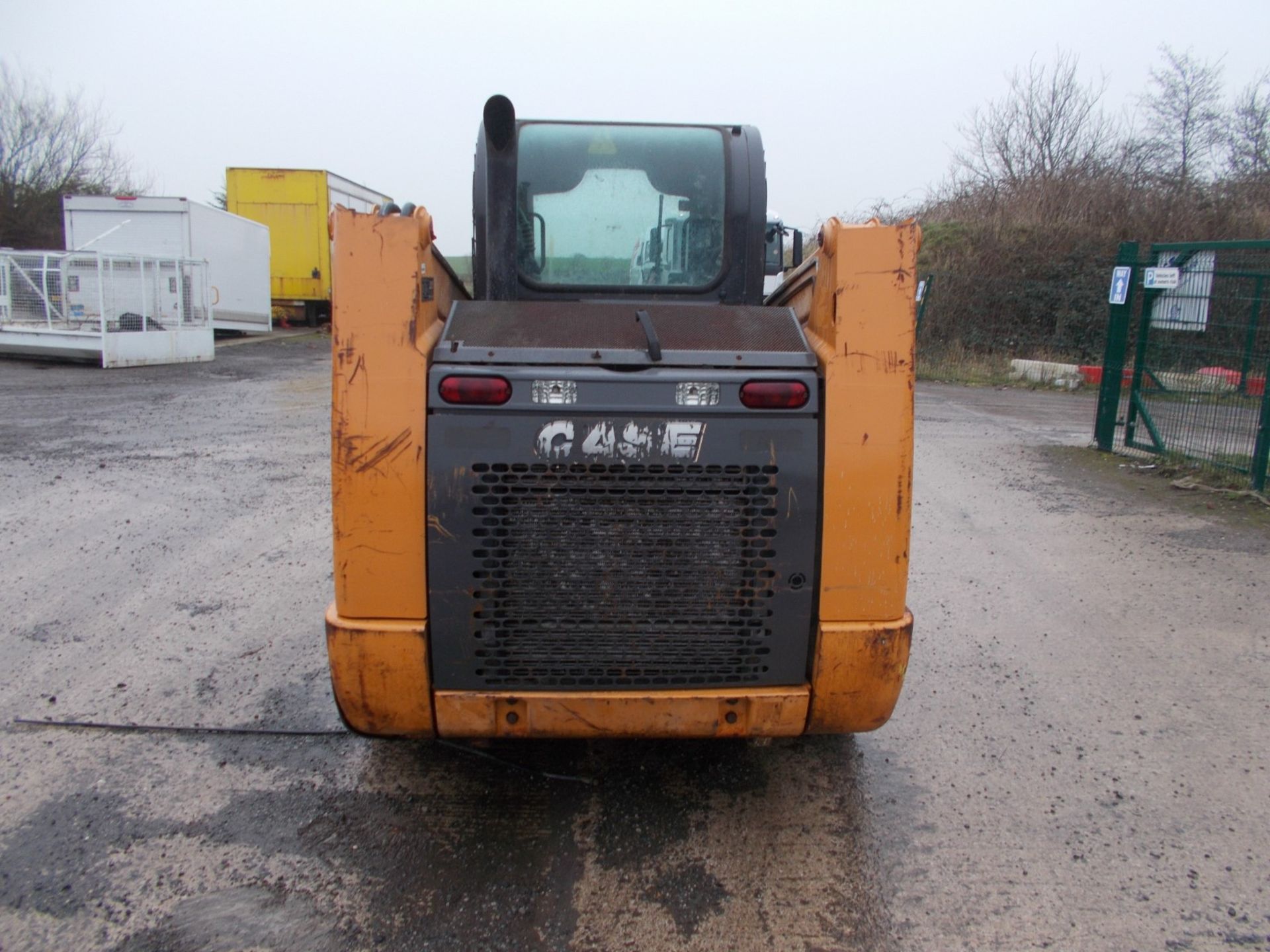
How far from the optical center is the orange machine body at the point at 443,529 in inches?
108

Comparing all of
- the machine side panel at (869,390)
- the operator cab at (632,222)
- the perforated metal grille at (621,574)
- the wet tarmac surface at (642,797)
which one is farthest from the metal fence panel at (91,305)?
the machine side panel at (869,390)

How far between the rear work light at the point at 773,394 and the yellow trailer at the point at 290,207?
2399 centimetres

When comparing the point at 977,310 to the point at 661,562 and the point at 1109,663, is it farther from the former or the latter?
the point at 661,562

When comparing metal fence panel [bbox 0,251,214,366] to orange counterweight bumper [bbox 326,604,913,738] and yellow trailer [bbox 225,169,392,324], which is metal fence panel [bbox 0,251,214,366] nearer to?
yellow trailer [bbox 225,169,392,324]

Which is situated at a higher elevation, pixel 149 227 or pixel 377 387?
pixel 149 227

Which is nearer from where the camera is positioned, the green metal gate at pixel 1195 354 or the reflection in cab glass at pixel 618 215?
the reflection in cab glass at pixel 618 215

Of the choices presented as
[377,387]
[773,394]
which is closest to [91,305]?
[377,387]

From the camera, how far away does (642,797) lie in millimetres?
3426

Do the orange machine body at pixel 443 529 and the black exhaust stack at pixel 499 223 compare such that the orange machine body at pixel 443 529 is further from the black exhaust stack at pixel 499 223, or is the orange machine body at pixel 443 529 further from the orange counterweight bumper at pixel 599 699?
the black exhaust stack at pixel 499 223

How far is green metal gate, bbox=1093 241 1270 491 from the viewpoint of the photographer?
816 centimetres

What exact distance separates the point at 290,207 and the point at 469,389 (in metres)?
25.1

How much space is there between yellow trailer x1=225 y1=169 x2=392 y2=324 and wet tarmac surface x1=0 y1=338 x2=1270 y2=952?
68.9ft

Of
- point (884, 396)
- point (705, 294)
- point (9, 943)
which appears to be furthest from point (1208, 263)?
point (9, 943)

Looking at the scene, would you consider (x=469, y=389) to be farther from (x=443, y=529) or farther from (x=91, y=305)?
(x=91, y=305)
